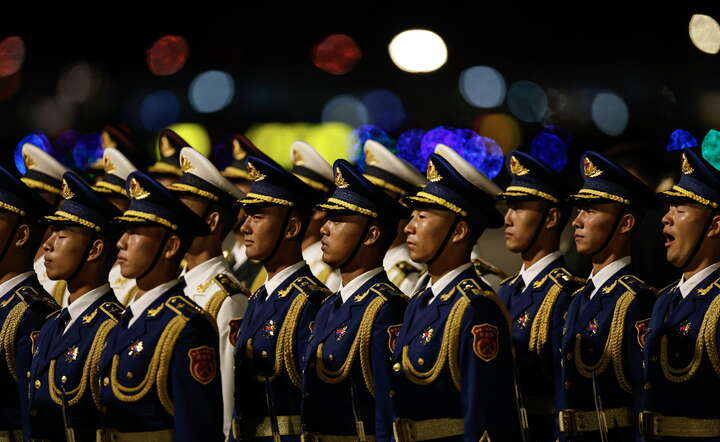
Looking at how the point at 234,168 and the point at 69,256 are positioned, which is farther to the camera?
the point at 234,168

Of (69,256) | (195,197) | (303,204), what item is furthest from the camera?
(195,197)

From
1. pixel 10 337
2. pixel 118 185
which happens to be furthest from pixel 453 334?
pixel 118 185

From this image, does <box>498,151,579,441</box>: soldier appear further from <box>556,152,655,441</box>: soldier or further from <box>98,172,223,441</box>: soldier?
<box>98,172,223,441</box>: soldier

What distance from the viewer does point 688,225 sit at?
7625mm

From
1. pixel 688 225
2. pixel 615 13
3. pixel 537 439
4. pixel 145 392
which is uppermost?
pixel 615 13

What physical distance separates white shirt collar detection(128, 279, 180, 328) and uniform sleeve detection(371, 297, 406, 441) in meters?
1.23

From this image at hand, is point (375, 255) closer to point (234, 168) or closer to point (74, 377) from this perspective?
point (74, 377)

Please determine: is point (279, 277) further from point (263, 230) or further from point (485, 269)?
point (485, 269)

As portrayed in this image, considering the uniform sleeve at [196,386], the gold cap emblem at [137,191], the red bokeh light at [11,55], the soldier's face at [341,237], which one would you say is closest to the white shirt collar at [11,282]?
the gold cap emblem at [137,191]

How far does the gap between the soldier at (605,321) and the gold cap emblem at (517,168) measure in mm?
580

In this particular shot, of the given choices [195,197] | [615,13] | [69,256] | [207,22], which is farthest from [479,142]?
[69,256]

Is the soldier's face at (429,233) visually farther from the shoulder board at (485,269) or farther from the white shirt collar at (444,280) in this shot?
the shoulder board at (485,269)

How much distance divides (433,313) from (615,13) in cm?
1117

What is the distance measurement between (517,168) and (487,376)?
234 cm
